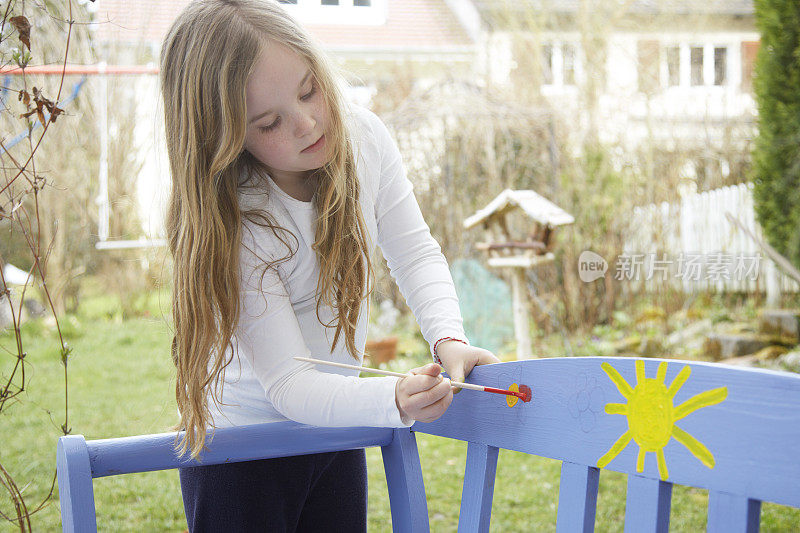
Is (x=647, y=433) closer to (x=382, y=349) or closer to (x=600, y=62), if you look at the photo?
(x=382, y=349)

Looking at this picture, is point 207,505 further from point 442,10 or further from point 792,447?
point 442,10

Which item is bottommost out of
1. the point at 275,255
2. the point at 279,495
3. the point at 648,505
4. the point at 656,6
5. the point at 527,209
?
the point at 279,495

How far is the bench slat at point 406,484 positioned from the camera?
104 cm

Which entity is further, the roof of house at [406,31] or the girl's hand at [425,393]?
the roof of house at [406,31]

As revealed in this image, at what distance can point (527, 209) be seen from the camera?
3.46m

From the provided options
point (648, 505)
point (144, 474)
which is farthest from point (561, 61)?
point (648, 505)

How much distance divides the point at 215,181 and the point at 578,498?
0.59 metres

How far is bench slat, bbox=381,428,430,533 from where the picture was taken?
1043 mm

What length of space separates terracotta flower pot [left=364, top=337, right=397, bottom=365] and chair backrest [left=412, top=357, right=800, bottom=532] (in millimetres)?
2844

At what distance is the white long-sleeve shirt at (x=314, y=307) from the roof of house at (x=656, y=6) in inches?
155

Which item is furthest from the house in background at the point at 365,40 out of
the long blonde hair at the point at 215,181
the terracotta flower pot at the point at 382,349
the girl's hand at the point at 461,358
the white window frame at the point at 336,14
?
the girl's hand at the point at 461,358

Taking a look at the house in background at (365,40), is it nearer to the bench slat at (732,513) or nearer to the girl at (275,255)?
the girl at (275,255)

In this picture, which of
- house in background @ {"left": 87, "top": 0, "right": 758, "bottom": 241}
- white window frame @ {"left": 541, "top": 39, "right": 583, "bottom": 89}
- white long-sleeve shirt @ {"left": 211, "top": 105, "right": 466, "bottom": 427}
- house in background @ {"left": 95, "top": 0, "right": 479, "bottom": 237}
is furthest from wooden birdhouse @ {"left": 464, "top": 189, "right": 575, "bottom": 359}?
white long-sleeve shirt @ {"left": 211, "top": 105, "right": 466, "bottom": 427}

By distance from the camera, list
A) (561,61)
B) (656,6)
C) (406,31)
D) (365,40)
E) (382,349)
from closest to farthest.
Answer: (382,349) < (561,61) < (656,6) < (365,40) < (406,31)
